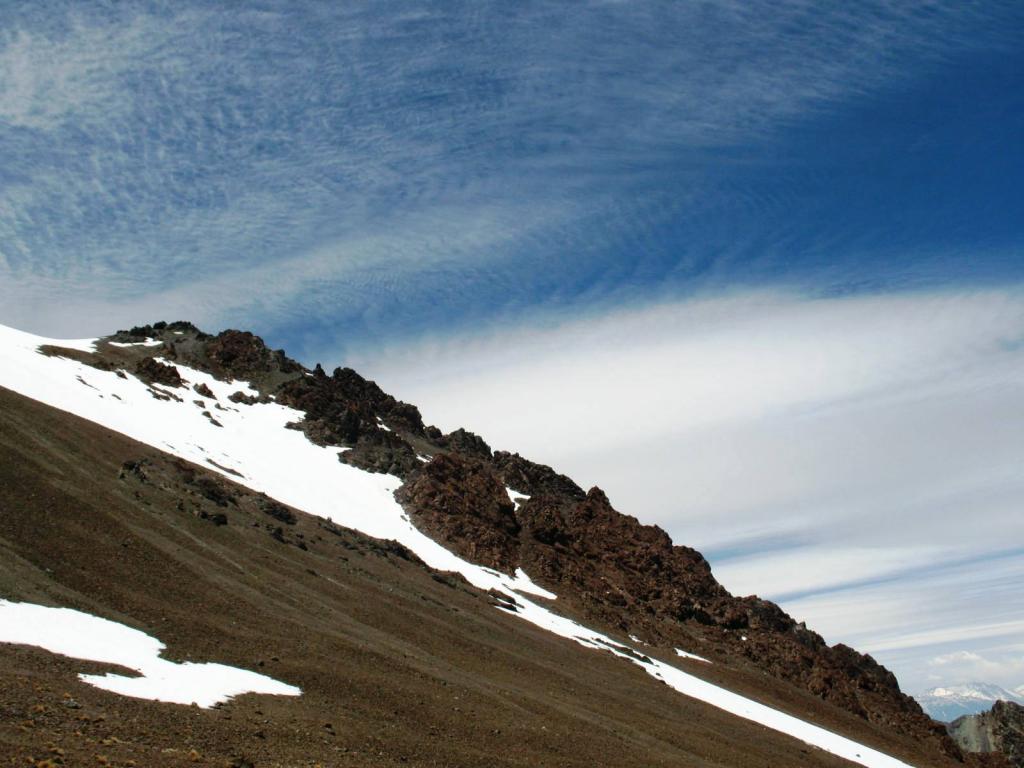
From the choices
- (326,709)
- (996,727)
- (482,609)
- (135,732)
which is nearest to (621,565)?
(482,609)

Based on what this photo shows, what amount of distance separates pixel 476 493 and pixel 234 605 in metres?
58.4

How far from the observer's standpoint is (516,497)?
360 feet

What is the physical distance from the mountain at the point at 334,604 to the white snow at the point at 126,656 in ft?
0.37

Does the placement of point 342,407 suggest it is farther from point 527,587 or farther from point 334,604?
point 334,604

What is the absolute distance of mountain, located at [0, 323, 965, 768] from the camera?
88.5 feet

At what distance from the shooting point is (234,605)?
126 feet

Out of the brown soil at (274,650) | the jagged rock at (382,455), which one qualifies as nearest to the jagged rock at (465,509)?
the jagged rock at (382,455)

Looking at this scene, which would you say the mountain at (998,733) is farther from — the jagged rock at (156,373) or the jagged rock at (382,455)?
the jagged rock at (156,373)

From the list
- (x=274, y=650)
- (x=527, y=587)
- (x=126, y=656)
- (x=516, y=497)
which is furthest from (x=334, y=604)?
(x=516, y=497)

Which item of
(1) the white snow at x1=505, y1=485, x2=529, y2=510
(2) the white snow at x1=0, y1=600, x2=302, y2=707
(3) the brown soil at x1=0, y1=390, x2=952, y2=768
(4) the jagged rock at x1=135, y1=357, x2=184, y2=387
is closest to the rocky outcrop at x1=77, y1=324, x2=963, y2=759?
(1) the white snow at x1=505, y1=485, x2=529, y2=510

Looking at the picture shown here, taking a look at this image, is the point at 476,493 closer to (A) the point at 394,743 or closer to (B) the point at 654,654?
(B) the point at 654,654

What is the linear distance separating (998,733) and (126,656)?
111835mm

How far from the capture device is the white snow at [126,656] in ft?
84.9

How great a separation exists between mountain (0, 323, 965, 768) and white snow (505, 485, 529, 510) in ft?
4.58
